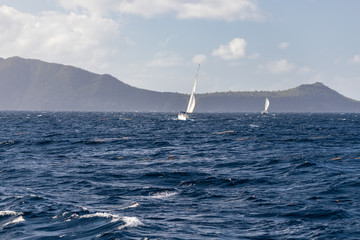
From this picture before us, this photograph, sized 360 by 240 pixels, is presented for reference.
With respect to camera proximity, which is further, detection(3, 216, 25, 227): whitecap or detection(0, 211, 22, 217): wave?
detection(0, 211, 22, 217): wave

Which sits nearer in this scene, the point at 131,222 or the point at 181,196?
the point at 131,222

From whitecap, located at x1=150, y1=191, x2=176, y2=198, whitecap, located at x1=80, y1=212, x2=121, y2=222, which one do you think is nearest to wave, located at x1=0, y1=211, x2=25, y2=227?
whitecap, located at x1=80, y1=212, x2=121, y2=222

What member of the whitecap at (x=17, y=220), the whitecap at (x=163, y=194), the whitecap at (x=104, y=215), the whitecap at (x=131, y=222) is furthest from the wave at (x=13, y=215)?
the whitecap at (x=163, y=194)

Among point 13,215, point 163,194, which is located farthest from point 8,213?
point 163,194

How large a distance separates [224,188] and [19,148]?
27849mm

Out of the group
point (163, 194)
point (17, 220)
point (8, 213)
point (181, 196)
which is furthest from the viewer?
point (163, 194)

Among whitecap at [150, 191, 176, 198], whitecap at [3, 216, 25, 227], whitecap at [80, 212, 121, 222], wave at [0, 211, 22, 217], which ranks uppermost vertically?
whitecap at [80, 212, 121, 222]

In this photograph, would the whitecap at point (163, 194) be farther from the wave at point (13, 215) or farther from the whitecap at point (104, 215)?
the wave at point (13, 215)

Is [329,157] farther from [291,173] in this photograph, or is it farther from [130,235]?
[130,235]

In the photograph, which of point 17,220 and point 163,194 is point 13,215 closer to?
point 17,220

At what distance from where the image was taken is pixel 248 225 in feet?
48.3

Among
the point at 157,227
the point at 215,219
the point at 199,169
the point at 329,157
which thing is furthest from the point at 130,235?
the point at 329,157

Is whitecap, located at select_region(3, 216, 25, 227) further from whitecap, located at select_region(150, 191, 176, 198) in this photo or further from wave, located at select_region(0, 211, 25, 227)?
whitecap, located at select_region(150, 191, 176, 198)

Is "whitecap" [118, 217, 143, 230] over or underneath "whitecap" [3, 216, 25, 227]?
over
